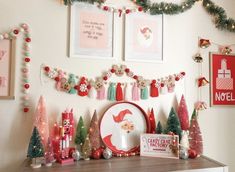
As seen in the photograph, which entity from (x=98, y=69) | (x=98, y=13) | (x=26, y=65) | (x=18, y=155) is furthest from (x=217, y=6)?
(x=18, y=155)

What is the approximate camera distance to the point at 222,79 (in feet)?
5.82

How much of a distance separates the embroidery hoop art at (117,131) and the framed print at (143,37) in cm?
35

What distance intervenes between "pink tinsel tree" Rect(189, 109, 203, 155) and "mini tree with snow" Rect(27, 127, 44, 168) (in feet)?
3.30

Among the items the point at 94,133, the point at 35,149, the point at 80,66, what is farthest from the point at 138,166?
the point at 80,66

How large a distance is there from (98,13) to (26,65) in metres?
0.60

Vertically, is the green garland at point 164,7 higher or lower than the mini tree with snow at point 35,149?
higher

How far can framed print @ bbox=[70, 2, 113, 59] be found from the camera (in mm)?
1495

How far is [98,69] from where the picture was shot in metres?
1.54

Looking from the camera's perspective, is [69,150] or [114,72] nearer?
[69,150]

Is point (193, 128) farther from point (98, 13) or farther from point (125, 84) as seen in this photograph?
point (98, 13)

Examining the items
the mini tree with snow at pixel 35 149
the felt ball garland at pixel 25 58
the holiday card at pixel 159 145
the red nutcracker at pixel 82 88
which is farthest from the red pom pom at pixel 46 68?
the holiday card at pixel 159 145

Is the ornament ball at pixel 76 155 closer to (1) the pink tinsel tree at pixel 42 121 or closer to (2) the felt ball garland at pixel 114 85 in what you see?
(1) the pink tinsel tree at pixel 42 121

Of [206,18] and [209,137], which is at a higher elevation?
[206,18]

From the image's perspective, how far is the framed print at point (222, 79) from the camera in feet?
5.76
